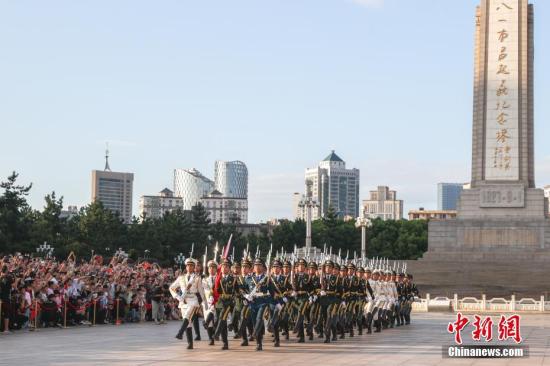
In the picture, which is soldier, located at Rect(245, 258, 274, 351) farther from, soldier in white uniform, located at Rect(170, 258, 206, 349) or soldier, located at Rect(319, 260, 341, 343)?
soldier, located at Rect(319, 260, 341, 343)

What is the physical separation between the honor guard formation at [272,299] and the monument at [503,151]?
29.9m

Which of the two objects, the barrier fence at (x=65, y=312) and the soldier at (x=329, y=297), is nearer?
the soldier at (x=329, y=297)

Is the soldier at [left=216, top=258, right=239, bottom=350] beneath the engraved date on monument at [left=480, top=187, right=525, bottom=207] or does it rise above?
beneath

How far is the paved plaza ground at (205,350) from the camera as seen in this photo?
1732 centimetres

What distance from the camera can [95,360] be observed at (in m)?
17.1

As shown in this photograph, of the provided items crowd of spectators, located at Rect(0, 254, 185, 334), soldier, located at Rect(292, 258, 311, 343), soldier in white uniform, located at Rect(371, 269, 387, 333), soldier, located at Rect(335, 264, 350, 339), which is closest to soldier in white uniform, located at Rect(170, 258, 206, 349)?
soldier, located at Rect(292, 258, 311, 343)

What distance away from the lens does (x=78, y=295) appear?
27359 mm

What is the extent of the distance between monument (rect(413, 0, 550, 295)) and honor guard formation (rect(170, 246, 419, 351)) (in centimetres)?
2993

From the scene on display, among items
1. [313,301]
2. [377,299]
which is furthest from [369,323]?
[313,301]

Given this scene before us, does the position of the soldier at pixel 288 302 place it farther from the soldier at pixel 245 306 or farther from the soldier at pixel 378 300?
the soldier at pixel 378 300

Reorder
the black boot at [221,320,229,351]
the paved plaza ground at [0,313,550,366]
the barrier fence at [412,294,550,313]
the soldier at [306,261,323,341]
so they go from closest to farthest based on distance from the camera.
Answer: the paved plaza ground at [0,313,550,366] → the black boot at [221,320,229,351] → the soldier at [306,261,323,341] → the barrier fence at [412,294,550,313]

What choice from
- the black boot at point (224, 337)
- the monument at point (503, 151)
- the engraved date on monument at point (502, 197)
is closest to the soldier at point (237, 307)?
the black boot at point (224, 337)

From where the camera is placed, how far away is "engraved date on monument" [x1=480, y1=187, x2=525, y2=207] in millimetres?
55906

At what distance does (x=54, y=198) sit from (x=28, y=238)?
8.88 meters
